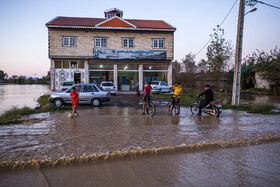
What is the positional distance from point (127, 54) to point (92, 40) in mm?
4834

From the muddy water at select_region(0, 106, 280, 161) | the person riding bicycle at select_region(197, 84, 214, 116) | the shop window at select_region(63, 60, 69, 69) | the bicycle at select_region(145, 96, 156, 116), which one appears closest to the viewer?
the muddy water at select_region(0, 106, 280, 161)

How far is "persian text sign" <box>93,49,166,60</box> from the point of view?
25.7 meters

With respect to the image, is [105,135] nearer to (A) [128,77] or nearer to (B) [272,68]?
(A) [128,77]

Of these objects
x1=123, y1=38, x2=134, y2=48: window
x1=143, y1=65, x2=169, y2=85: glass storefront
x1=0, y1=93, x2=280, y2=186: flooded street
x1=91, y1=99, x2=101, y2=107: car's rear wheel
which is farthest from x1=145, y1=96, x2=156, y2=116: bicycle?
x1=123, y1=38, x2=134, y2=48: window

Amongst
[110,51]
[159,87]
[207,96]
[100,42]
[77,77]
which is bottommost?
[207,96]

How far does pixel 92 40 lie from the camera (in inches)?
1004

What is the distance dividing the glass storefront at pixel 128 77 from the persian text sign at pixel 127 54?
1.52 meters

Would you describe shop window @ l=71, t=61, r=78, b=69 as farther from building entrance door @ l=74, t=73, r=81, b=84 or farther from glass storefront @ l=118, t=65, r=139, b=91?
glass storefront @ l=118, t=65, r=139, b=91

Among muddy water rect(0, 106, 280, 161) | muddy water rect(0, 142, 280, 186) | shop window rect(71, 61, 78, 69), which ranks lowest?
muddy water rect(0, 142, 280, 186)

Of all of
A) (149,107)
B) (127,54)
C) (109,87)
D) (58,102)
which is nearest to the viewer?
(149,107)

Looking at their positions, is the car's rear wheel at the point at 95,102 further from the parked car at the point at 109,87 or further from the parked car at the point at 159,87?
the parked car at the point at 159,87

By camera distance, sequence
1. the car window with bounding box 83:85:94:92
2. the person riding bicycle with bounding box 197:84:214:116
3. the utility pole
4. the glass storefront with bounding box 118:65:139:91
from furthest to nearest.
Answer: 1. the glass storefront with bounding box 118:65:139:91
2. the car window with bounding box 83:85:94:92
3. the utility pole
4. the person riding bicycle with bounding box 197:84:214:116

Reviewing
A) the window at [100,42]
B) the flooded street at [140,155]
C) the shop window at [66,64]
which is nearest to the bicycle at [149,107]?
the flooded street at [140,155]

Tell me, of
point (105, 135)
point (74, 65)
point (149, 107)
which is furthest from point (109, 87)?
point (105, 135)
